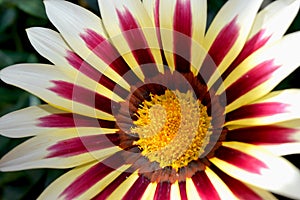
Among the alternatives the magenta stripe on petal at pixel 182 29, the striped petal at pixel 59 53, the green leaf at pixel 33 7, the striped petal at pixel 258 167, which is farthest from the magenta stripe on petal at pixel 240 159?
the green leaf at pixel 33 7

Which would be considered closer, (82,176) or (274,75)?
(274,75)

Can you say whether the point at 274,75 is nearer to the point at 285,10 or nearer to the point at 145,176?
the point at 285,10

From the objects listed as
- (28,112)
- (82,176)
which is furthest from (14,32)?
(82,176)

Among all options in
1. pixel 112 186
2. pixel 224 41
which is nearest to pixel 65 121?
pixel 112 186

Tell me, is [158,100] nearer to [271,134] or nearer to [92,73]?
[92,73]

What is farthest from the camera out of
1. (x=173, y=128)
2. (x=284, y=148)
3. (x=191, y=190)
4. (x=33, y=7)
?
(x=33, y=7)
